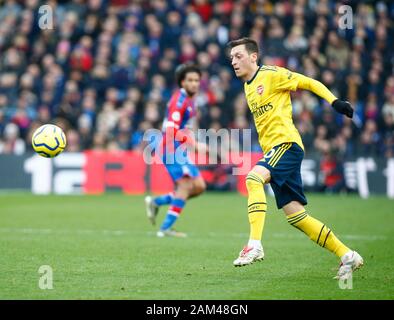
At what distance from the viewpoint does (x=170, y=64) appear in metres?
23.2

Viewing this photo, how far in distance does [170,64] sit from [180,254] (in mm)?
13841

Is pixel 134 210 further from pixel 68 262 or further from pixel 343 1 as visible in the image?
pixel 343 1

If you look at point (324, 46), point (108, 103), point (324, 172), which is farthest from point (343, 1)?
point (108, 103)

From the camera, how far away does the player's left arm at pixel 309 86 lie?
770 cm

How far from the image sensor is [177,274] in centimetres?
822

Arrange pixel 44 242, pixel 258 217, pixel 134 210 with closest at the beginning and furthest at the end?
pixel 258 217 < pixel 44 242 < pixel 134 210

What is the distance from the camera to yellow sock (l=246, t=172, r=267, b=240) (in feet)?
26.6

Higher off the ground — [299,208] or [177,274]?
[299,208]

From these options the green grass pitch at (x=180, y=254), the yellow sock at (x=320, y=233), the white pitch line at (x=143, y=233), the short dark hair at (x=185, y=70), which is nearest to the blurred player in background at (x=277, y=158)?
the yellow sock at (x=320, y=233)

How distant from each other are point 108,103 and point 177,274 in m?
14.6

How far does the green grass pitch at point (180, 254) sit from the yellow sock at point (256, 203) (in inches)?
18.3
